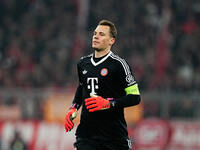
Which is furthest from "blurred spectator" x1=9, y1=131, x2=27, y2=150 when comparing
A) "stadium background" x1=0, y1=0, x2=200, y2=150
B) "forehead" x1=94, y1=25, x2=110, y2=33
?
"forehead" x1=94, y1=25, x2=110, y2=33

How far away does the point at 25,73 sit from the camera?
16.0 m

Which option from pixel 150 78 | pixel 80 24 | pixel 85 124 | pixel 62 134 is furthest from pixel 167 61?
pixel 85 124

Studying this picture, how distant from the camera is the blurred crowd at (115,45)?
16047 millimetres

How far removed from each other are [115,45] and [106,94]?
10.8m

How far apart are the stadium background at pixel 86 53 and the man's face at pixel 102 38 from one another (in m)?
6.63

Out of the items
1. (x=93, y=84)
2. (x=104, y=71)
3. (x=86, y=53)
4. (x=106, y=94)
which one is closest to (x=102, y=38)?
(x=104, y=71)

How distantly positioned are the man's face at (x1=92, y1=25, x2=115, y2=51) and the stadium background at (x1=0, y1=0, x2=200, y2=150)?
6.63 meters

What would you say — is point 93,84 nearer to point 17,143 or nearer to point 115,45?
point 17,143

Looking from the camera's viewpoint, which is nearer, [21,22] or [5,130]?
[5,130]

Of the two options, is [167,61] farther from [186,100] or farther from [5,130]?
[5,130]

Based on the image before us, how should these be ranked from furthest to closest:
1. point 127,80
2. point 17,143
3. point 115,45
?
1. point 115,45
2. point 17,143
3. point 127,80

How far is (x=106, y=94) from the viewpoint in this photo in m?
A: 6.81

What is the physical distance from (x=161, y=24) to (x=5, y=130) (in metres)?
5.80

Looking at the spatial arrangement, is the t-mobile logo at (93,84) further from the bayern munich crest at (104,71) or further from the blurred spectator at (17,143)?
the blurred spectator at (17,143)
